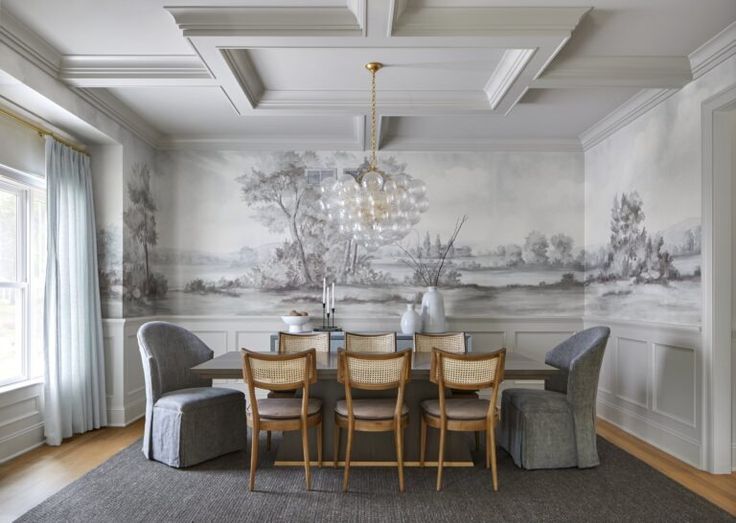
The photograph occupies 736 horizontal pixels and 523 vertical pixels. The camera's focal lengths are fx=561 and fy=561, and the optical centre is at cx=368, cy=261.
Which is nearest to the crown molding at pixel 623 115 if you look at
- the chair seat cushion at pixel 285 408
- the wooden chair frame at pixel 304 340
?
the wooden chair frame at pixel 304 340

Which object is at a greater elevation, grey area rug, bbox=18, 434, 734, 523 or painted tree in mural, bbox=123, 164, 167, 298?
painted tree in mural, bbox=123, 164, 167, 298

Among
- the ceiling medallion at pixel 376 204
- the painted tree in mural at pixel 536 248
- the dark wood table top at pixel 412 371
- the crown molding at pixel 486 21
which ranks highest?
the crown molding at pixel 486 21

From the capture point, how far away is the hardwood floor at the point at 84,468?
3.58 metres

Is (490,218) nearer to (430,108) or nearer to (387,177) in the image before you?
(430,108)

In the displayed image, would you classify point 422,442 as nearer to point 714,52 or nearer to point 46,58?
point 714,52

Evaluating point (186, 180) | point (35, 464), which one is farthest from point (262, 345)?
point (35, 464)

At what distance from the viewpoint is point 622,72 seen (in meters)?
4.31

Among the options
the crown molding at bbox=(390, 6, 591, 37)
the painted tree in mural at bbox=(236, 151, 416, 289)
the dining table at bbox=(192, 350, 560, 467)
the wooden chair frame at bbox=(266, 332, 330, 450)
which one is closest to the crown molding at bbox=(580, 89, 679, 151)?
the crown molding at bbox=(390, 6, 591, 37)

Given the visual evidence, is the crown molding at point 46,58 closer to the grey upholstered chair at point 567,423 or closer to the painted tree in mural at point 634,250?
the grey upholstered chair at point 567,423

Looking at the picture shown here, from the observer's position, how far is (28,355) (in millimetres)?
4816

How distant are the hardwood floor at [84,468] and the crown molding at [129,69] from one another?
293cm

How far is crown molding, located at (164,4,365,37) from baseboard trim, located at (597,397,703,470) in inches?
154

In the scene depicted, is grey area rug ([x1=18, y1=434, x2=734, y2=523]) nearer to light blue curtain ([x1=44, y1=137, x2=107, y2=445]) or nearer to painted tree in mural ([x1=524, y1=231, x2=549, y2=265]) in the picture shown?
light blue curtain ([x1=44, y1=137, x2=107, y2=445])

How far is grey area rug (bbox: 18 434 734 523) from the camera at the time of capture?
10.9 feet
